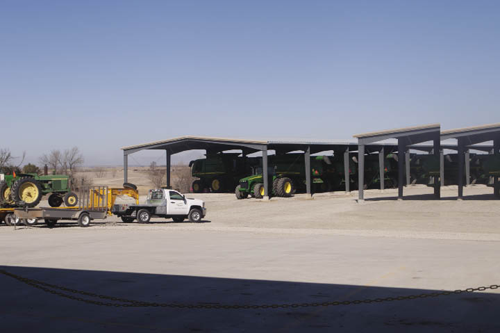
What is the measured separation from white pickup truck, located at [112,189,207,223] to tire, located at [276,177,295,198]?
47.8 feet

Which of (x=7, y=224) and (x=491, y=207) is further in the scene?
(x=491, y=207)

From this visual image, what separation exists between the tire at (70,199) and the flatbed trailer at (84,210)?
248cm

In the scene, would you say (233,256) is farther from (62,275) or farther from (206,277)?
(62,275)

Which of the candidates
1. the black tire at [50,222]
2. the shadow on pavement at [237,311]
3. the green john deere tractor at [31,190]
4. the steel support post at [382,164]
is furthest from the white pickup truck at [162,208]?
the steel support post at [382,164]

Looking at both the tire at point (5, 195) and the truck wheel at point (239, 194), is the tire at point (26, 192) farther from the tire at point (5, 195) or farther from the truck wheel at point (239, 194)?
the truck wheel at point (239, 194)

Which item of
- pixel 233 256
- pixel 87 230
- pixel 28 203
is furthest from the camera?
pixel 28 203

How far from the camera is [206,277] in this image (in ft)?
36.9

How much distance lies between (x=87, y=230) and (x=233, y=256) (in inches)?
414

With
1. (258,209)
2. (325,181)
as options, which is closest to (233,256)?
(258,209)

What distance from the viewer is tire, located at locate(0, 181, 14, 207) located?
2653 cm

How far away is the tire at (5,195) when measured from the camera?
87.0ft

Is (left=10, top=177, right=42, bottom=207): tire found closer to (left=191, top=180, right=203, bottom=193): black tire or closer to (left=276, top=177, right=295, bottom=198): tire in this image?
(left=276, top=177, right=295, bottom=198): tire

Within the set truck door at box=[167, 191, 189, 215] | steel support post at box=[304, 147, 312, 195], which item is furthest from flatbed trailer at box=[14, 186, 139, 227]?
steel support post at box=[304, 147, 312, 195]

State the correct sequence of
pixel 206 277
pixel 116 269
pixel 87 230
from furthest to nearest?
pixel 87 230 < pixel 116 269 < pixel 206 277
